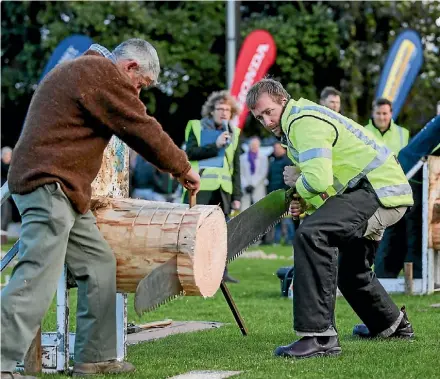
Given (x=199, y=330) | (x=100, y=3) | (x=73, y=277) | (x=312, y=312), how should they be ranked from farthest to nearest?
(x=100, y=3) < (x=199, y=330) < (x=312, y=312) < (x=73, y=277)

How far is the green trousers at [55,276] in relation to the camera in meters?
5.22

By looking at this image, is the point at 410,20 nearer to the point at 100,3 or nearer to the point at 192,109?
the point at 192,109

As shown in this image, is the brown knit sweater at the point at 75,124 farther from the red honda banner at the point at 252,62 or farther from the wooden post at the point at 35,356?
the red honda banner at the point at 252,62

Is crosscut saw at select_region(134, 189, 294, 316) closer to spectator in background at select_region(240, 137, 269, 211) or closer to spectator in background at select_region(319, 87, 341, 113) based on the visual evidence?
spectator in background at select_region(319, 87, 341, 113)

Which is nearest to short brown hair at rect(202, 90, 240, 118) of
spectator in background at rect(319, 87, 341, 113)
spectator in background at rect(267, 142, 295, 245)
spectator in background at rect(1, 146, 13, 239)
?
spectator in background at rect(319, 87, 341, 113)

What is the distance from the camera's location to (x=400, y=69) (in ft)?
58.3

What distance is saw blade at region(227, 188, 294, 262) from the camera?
6.98 meters

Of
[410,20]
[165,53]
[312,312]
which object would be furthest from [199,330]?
[410,20]

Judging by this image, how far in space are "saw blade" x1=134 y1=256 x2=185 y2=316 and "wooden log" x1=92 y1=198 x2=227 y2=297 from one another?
0.12 ft

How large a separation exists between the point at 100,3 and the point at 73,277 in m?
20.5

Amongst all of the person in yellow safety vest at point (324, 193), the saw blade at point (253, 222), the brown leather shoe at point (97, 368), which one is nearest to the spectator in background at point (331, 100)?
the saw blade at point (253, 222)

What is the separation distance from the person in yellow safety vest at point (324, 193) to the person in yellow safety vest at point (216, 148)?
4.71 metres

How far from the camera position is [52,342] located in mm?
5977

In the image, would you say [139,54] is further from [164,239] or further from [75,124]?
[164,239]
